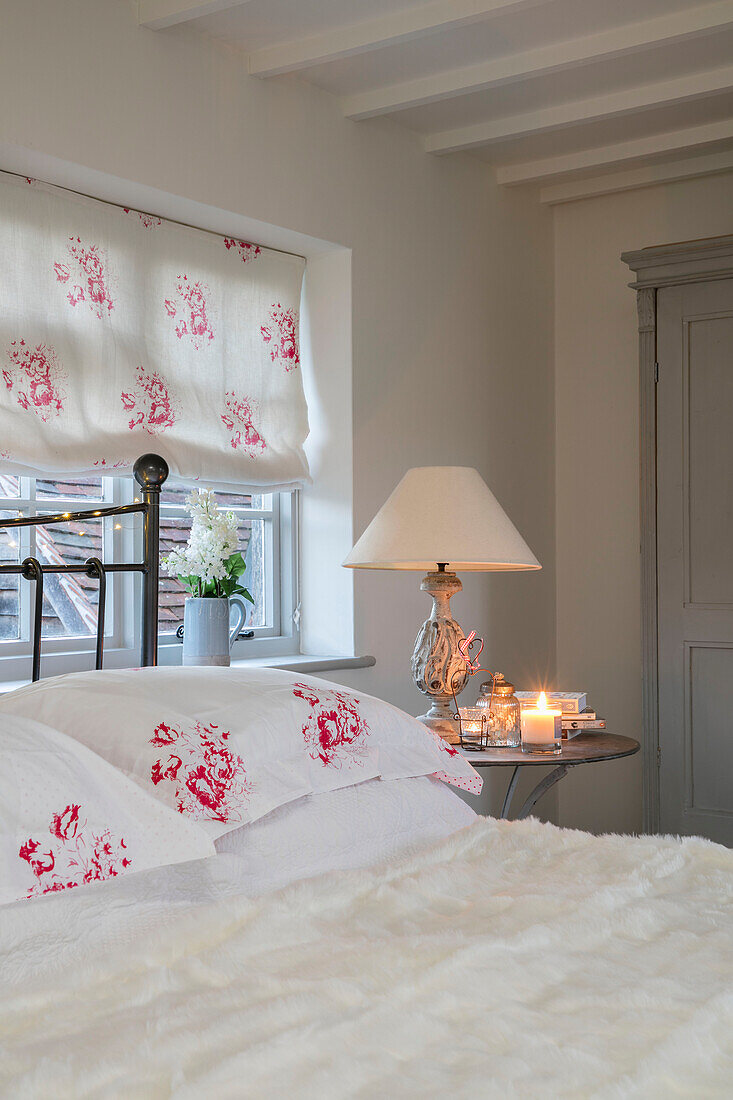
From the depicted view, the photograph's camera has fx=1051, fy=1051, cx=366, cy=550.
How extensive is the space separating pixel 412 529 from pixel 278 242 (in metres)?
1.02

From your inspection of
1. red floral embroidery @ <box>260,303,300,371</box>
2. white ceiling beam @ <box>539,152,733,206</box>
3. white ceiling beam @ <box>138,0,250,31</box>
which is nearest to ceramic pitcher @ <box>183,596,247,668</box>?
red floral embroidery @ <box>260,303,300,371</box>

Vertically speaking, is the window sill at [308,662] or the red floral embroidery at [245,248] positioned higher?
the red floral embroidery at [245,248]

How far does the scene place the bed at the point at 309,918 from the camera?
85cm

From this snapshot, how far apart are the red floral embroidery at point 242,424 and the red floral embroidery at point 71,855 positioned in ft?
5.50

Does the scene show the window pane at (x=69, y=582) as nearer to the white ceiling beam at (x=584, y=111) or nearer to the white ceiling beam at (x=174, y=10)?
the white ceiling beam at (x=174, y=10)

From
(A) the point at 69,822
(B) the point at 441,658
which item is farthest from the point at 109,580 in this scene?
(A) the point at 69,822

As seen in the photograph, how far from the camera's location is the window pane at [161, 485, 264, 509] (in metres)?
2.77

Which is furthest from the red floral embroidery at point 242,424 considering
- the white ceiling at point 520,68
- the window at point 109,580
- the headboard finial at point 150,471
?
the white ceiling at point 520,68

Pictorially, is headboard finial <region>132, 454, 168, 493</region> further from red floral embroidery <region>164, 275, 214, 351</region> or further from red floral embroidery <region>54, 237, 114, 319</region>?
red floral embroidery <region>164, 275, 214, 351</region>

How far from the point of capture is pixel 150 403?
2.60 metres

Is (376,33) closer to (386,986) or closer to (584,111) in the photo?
(584,111)

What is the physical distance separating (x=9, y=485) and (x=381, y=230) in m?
1.35

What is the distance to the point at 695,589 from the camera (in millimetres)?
3039

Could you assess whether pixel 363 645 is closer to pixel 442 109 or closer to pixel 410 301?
pixel 410 301
